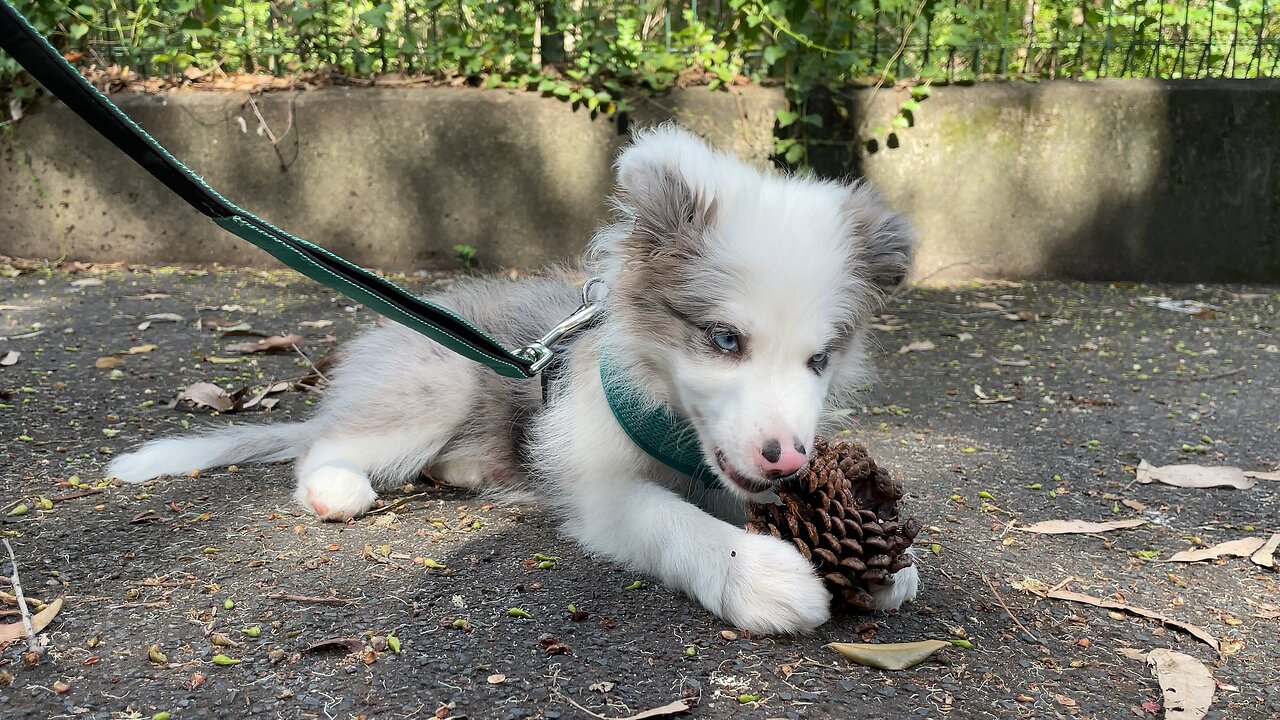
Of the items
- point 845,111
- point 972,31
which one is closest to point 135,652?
point 845,111

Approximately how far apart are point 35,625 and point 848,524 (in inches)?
74.1

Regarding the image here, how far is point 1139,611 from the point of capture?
8.15ft

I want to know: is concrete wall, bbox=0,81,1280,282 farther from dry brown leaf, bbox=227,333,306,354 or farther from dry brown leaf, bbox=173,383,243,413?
dry brown leaf, bbox=173,383,243,413

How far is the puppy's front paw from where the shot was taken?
2270 millimetres

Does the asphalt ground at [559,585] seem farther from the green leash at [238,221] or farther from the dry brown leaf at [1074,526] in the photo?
the green leash at [238,221]

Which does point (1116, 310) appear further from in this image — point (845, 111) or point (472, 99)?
point (472, 99)

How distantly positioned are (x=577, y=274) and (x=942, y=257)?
3896 millimetres

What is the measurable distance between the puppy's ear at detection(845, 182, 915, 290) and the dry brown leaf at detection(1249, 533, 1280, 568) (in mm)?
1289

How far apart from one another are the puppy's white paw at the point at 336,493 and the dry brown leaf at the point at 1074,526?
6.75 ft

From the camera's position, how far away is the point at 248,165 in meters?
7.36

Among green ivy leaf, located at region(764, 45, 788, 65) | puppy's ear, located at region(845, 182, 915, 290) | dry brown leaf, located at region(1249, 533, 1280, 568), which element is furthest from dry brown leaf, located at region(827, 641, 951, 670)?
green ivy leaf, located at region(764, 45, 788, 65)

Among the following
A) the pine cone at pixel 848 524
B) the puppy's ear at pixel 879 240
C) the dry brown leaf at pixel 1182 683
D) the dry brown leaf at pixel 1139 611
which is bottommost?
the dry brown leaf at pixel 1139 611

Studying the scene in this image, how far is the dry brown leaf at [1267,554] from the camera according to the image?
9.16ft

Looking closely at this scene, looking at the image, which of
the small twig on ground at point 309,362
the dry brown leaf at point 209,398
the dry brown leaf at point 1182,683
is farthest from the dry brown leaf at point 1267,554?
the dry brown leaf at point 209,398
